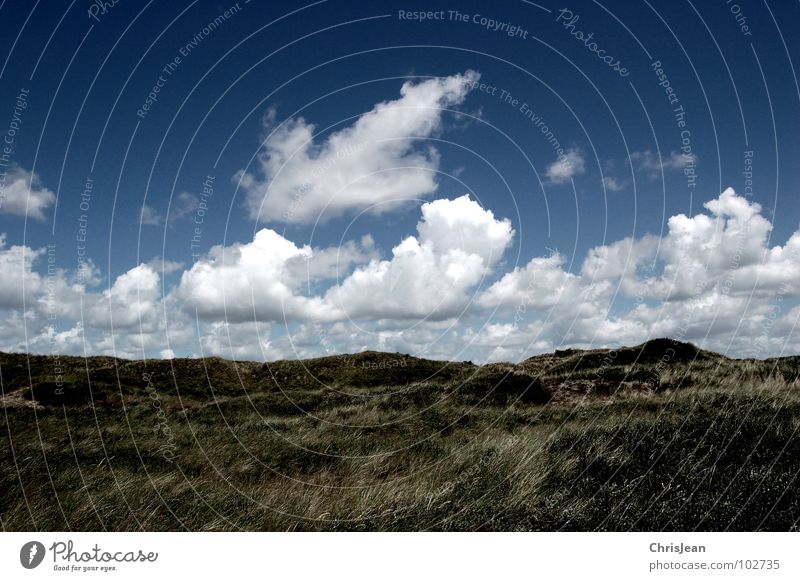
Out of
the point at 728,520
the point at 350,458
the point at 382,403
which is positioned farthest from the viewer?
the point at 382,403

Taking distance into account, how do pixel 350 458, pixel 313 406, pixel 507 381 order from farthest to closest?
pixel 507 381
pixel 313 406
pixel 350 458

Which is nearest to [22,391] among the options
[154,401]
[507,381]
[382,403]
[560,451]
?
[154,401]

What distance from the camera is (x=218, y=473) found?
10.7m

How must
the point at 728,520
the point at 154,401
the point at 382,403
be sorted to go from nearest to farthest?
the point at 728,520 < the point at 382,403 < the point at 154,401

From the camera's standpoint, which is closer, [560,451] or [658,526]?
[658,526]

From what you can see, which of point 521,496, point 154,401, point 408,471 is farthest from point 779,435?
point 154,401

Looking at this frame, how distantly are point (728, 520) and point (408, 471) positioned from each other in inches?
211

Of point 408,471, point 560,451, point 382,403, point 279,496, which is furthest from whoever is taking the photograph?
point 382,403

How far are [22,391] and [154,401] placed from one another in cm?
663

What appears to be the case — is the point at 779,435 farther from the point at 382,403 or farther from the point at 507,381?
the point at 507,381

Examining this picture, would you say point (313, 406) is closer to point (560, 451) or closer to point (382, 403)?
point (382, 403)

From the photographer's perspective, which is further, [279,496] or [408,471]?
[408,471]

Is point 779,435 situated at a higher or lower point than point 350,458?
higher

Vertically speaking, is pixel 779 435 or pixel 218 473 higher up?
pixel 779 435
